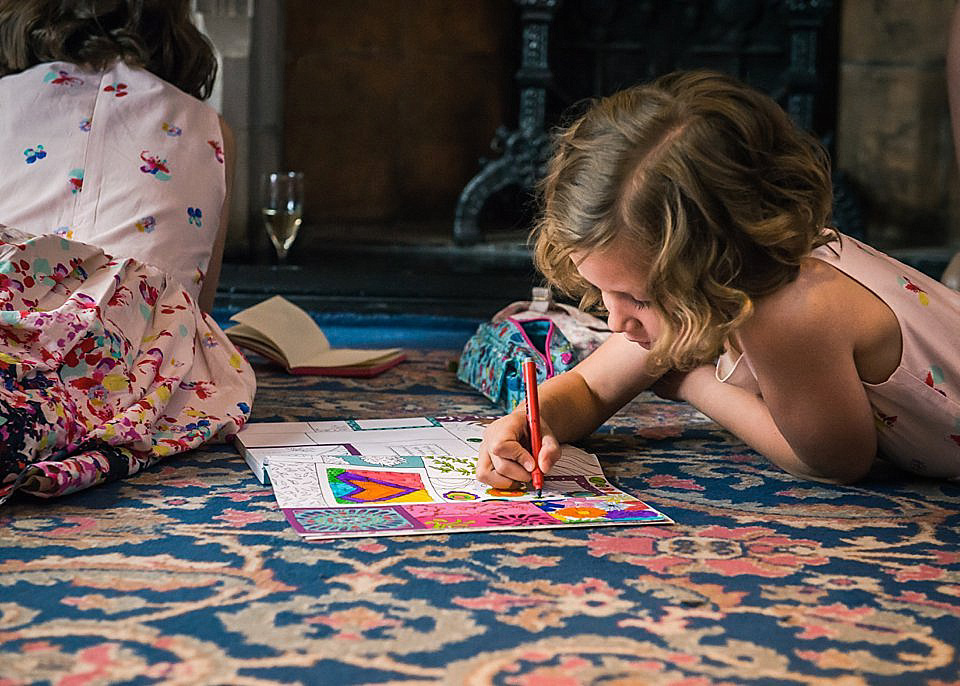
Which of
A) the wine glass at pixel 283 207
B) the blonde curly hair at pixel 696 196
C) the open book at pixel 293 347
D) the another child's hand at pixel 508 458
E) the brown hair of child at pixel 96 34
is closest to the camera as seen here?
the blonde curly hair at pixel 696 196

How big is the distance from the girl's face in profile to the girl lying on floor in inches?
19.5

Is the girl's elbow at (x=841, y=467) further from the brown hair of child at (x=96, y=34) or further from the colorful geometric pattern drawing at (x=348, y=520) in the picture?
the brown hair of child at (x=96, y=34)

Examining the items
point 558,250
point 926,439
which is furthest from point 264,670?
point 926,439

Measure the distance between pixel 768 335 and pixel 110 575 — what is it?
0.57m

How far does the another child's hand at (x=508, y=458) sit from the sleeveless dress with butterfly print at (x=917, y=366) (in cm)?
21

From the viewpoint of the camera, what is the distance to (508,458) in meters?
1.11

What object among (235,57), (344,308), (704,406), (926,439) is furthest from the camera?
(235,57)

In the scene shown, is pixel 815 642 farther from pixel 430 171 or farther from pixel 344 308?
pixel 430 171

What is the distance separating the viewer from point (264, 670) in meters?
0.76

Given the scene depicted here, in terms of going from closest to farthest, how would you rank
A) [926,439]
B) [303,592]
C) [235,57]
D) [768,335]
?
[303,592] < [768,335] < [926,439] < [235,57]

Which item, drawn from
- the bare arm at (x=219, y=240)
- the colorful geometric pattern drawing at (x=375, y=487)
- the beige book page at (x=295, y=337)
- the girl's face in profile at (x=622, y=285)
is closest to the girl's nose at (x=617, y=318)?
the girl's face in profile at (x=622, y=285)

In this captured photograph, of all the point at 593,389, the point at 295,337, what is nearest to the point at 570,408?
the point at 593,389

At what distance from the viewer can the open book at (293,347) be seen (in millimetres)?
1854

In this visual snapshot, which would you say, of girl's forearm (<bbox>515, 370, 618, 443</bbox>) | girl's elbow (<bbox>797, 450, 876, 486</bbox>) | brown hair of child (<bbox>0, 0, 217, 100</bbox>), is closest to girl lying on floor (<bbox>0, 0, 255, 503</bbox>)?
brown hair of child (<bbox>0, 0, 217, 100</bbox>)
